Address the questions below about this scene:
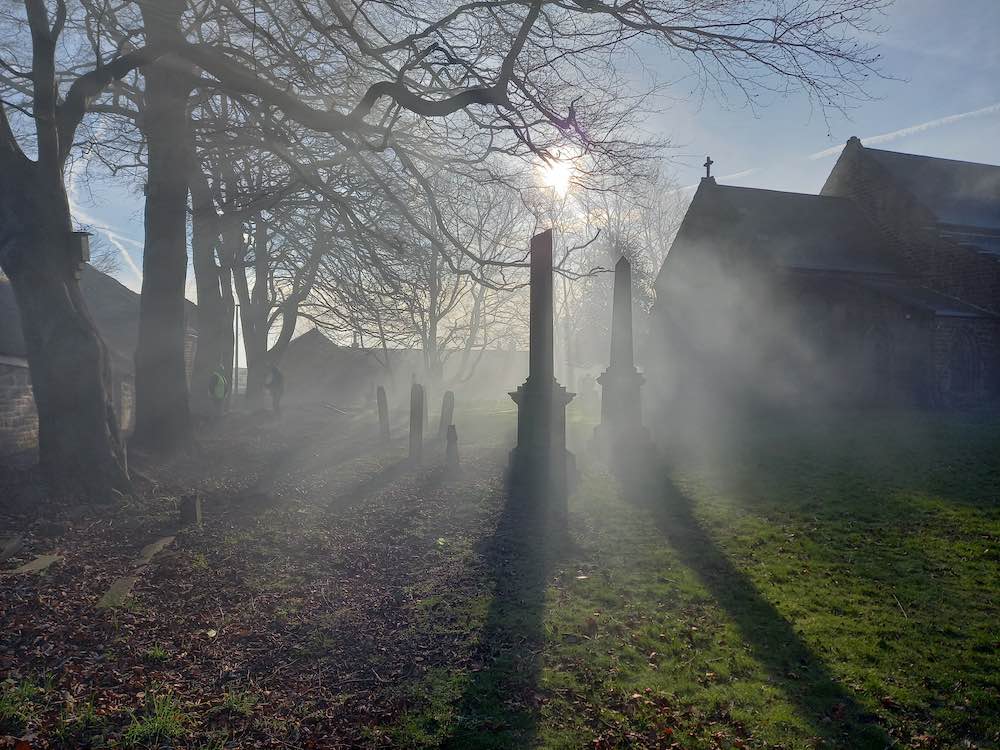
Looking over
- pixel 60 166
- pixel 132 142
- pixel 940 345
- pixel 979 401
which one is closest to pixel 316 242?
pixel 132 142

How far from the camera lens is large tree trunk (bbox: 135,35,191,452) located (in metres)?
11.1

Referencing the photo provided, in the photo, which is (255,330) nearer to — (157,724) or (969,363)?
(157,724)

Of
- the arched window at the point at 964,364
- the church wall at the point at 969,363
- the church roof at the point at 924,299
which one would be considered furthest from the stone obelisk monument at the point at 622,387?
the arched window at the point at 964,364

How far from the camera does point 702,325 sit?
25.6 meters

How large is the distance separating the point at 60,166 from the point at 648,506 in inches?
354

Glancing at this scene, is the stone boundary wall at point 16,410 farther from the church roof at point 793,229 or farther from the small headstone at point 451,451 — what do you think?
the church roof at point 793,229

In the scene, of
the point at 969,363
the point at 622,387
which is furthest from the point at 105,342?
the point at 969,363

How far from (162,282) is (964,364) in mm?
24510

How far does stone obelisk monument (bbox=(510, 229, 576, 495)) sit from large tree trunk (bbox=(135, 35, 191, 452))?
5.90m

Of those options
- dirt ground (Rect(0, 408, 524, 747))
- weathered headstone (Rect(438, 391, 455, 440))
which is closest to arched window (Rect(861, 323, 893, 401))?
weathered headstone (Rect(438, 391, 455, 440))

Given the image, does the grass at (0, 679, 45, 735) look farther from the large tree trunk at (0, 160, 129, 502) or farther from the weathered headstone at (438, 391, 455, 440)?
the weathered headstone at (438, 391, 455, 440)

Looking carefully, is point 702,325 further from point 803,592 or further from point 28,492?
point 28,492

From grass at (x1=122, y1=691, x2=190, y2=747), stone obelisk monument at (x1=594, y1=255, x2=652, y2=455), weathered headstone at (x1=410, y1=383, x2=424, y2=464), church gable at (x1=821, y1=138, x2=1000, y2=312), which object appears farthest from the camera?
church gable at (x1=821, y1=138, x2=1000, y2=312)

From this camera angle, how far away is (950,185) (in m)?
27.1
